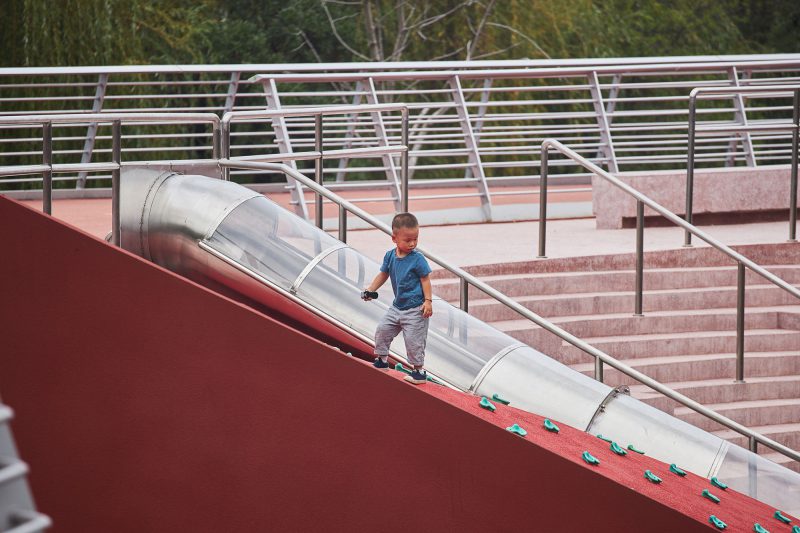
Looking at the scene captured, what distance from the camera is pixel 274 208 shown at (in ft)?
20.1

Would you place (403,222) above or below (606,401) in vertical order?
above

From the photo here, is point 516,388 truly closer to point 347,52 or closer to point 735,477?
point 735,477

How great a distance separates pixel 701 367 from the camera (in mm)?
8367

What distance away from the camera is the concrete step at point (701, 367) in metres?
8.17

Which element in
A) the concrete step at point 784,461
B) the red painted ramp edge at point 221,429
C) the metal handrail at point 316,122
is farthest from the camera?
the concrete step at point 784,461

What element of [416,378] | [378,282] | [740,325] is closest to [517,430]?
[416,378]

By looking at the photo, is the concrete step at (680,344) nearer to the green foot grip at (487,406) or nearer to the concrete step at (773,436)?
the concrete step at (773,436)

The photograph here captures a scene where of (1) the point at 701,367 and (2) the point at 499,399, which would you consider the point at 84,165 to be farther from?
(1) the point at 701,367

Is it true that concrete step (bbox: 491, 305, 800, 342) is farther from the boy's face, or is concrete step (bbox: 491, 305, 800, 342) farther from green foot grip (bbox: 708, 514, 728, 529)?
green foot grip (bbox: 708, 514, 728, 529)

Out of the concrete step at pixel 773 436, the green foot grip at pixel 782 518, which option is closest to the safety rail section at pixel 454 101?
the concrete step at pixel 773 436

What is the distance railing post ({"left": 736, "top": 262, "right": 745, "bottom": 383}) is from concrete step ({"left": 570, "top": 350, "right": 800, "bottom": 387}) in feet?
0.84

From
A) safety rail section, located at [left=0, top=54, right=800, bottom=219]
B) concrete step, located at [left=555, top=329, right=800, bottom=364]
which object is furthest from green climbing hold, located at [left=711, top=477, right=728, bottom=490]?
safety rail section, located at [left=0, top=54, right=800, bottom=219]

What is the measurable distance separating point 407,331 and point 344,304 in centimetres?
52

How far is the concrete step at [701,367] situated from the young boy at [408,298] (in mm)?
2854
